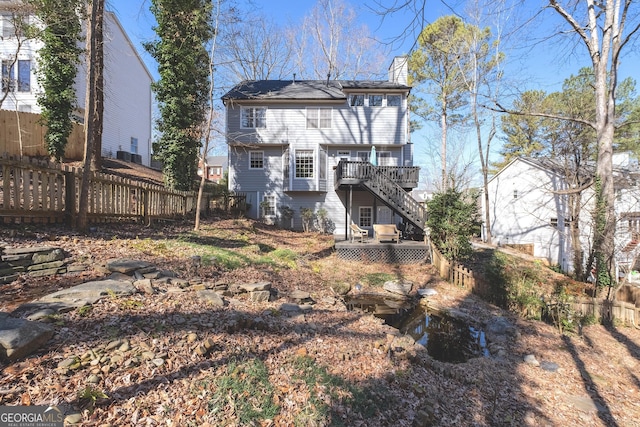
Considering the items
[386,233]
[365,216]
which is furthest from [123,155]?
[386,233]

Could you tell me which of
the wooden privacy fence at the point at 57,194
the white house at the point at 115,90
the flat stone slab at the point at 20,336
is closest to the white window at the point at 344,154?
the wooden privacy fence at the point at 57,194

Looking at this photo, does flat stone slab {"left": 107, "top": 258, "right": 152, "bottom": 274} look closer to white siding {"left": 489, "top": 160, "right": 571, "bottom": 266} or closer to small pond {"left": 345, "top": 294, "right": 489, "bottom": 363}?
small pond {"left": 345, "top": 294, "right": 489, "bottom": 363}

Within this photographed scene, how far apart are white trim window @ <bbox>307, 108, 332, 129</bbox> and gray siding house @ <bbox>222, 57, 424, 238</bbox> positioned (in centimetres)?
6

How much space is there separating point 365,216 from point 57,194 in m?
14.9

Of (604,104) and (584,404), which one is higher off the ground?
(604,104)

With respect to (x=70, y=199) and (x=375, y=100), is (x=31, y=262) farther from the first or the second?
(x=375, y=100)

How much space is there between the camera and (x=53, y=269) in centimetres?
460

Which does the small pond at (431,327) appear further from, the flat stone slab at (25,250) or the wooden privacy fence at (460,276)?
the flat stone slab at (25,250)

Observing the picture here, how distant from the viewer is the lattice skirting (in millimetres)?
12062

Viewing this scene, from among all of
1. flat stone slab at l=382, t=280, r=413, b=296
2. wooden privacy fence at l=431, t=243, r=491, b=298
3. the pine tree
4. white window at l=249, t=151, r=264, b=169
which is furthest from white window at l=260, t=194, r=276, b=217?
flat stone slab at l=382, t=280, r=413, b=296

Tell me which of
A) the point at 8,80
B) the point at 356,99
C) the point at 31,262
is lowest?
the point at 31,262

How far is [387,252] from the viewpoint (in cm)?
1216

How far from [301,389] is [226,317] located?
1.55 metres

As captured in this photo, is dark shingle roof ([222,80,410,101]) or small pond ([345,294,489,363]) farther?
dark shingle roof ([222,80,410,101])
